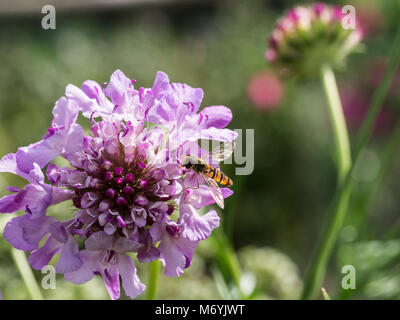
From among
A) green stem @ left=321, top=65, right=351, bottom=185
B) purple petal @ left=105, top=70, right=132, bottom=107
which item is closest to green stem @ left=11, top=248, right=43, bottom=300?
purple petal @ left=105, top=70, right=132, bottom=107

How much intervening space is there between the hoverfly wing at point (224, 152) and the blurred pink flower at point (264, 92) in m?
1.44

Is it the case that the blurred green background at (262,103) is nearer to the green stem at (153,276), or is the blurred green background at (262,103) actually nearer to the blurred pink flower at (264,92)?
the blurred pink flower at (264,92)

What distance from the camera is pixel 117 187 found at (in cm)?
55

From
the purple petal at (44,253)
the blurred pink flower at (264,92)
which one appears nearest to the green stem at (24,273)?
the purple petal at (44,253)

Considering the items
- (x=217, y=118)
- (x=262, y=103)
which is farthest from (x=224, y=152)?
(x=262, y=103)

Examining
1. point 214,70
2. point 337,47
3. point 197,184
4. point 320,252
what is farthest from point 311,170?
point 197,184

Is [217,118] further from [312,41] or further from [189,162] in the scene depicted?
[312,41]

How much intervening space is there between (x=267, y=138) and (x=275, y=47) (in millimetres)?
1233

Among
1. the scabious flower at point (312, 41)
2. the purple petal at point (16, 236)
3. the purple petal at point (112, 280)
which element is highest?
the scabious flower at point (312, 41)

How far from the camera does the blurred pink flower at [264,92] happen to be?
6.74 ft

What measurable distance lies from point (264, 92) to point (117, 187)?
159 centimetres

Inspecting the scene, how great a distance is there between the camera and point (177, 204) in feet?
1.78

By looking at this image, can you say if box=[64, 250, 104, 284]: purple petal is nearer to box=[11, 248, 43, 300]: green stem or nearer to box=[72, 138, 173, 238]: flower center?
box=[72, 138, 173, 238]: flower center

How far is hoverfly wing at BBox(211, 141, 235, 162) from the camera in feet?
2.05
